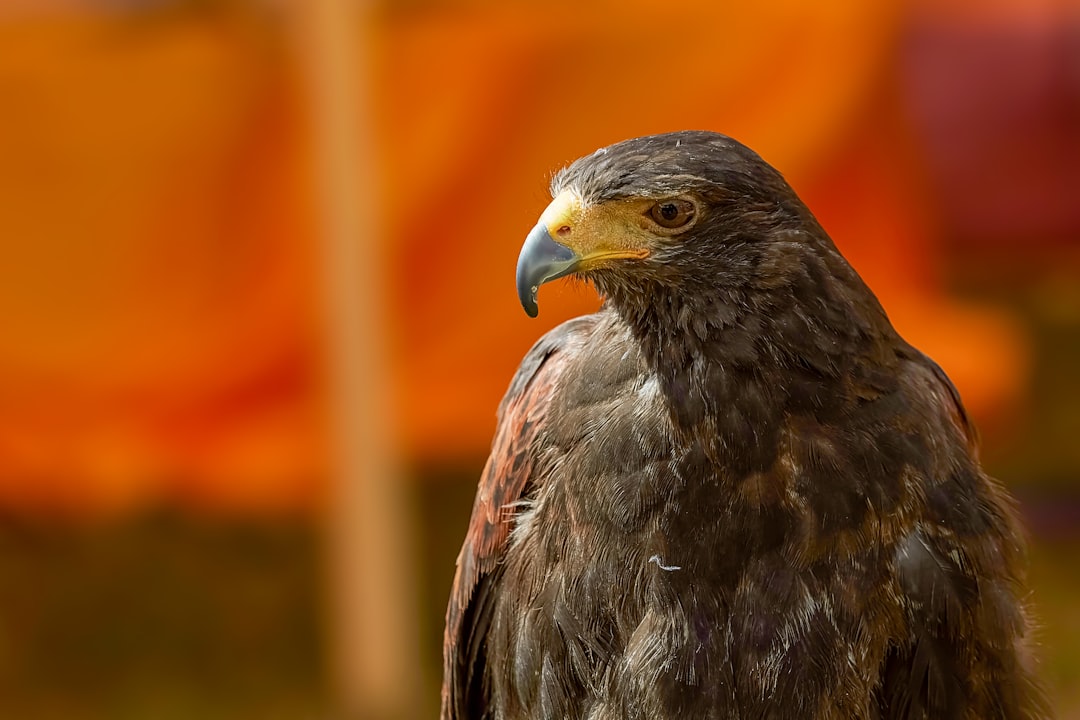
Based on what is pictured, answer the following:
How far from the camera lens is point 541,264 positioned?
5.03 ft

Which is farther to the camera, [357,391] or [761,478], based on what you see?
[357,391]

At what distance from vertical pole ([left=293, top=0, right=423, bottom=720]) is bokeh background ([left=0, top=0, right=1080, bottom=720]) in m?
0.01

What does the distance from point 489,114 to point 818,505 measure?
260cm

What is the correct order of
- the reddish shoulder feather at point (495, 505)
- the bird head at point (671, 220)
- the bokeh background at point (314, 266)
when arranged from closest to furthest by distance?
the bird head at point (671, 220) < the reddish shoulder feather at point (495, 505) < the bokeh background at point (314, 266)

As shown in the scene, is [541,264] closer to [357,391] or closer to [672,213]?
[672,213]

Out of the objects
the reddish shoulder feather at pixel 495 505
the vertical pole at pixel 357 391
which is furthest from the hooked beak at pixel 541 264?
the vertical pole at pixel 357 391

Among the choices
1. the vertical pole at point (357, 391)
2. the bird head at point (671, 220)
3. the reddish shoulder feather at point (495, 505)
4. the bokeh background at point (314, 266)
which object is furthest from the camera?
the bokeh background at point (314, 266)

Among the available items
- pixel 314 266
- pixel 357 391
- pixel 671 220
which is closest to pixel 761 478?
pixel 671 220

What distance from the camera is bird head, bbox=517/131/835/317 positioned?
150 centimetres

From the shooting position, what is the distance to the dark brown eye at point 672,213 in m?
1.51

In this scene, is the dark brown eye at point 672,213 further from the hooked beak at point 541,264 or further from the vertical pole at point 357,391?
the vertical pole at point 357,391

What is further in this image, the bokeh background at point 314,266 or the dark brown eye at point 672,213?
the bokeh background at point 314,266

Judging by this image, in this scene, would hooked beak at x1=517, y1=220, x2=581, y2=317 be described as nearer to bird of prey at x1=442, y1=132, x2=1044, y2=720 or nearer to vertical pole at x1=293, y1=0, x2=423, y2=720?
bird of prey at x1=442, y1=132, x2=1044, y2=720

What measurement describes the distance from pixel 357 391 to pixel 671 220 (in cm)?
187
